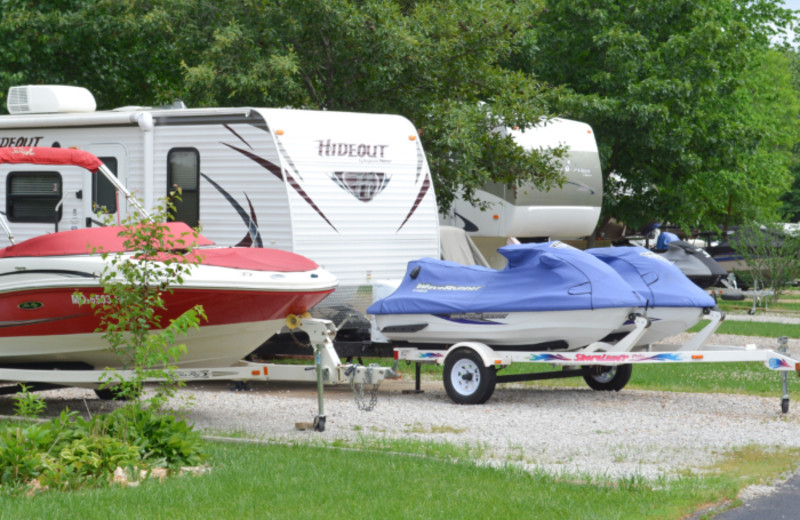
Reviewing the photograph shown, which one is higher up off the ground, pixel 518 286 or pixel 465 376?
pixel 518 286

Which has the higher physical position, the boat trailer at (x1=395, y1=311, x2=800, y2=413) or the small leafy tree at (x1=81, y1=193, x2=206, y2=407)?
the small leafy tree at (x1=81, y1=193, x2=206, y2=407)

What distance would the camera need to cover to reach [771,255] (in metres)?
27.1

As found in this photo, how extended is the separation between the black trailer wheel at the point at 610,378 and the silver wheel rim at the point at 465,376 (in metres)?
→ 1.63

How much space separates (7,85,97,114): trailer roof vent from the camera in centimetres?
1400

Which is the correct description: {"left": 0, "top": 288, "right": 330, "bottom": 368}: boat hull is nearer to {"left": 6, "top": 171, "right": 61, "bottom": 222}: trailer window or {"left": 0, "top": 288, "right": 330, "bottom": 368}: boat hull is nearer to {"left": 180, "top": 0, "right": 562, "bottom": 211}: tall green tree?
{"left": 6, "top": 171, "right": 61, "bottom": 222}: trailer window

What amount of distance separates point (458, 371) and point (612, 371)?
6.92ft

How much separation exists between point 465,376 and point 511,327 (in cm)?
70

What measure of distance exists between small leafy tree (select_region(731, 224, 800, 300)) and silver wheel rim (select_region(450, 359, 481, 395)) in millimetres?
17397

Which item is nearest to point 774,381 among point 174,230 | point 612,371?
point 612,371

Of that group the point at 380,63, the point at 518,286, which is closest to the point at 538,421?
the point at 518,286

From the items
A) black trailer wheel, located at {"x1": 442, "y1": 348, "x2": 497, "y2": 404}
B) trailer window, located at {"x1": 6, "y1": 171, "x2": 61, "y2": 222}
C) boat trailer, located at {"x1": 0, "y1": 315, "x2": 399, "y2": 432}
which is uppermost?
trailer window, located at {"x1": 6, "y1": 171, "x2": 61, "y2": 222}

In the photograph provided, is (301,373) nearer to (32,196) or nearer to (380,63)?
(32,196)

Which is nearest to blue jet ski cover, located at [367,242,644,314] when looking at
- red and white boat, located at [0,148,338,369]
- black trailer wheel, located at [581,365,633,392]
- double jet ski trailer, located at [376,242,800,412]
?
double jet ski trailer, located at [376,242,800,412]

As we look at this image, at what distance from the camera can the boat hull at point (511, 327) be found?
1095 centimetres
